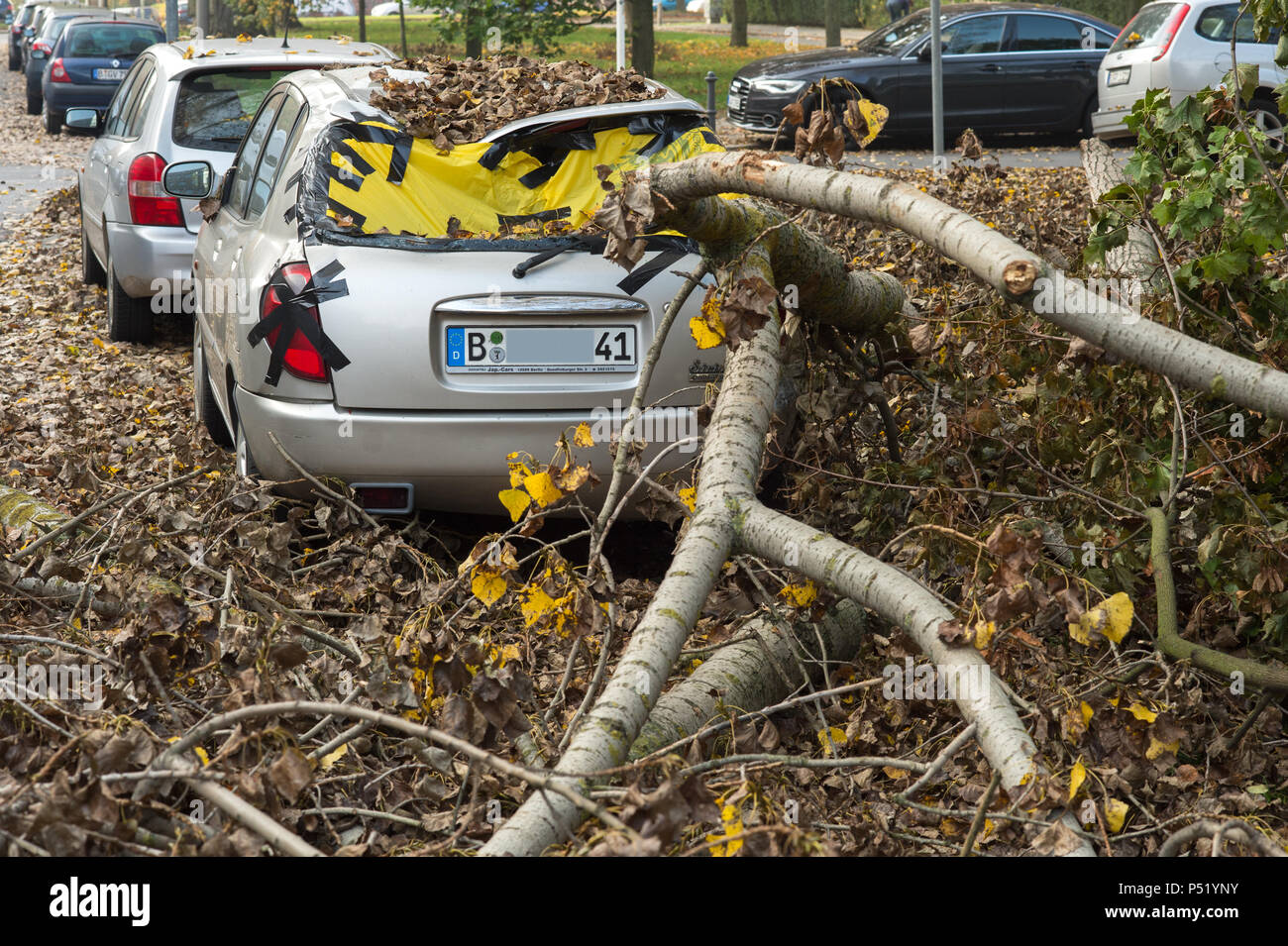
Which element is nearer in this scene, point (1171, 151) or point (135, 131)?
point (1171, 151)

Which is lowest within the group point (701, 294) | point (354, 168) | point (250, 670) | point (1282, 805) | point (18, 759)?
point (1282, 805)

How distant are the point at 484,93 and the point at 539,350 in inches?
55.4

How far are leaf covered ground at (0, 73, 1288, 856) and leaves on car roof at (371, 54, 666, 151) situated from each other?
144 centimetres

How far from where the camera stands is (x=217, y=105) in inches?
305

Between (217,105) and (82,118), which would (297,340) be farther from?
(82,118)

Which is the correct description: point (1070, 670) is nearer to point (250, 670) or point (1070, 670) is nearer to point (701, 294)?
point (701, 294)

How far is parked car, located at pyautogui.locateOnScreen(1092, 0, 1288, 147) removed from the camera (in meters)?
13.8

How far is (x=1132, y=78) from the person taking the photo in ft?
46.9

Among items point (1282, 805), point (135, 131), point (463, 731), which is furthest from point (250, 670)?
point (135, 131)

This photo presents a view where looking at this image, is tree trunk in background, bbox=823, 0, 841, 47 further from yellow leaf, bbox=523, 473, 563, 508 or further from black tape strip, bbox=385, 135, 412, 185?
yellow leaf, bbox=523, 473, 563, 508

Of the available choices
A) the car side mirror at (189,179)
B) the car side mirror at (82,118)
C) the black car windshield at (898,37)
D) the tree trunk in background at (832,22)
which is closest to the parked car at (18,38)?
the tree trunk in background at (832,22)

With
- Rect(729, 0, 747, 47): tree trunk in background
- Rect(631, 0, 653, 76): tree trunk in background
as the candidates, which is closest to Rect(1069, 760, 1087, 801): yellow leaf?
Rect(631, 0, 653, 76): tree trunk in background

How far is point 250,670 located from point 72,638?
0.90 m

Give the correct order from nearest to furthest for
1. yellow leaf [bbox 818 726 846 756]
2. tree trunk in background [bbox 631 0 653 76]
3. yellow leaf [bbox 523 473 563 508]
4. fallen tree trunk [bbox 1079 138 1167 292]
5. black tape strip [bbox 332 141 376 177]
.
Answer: yellow leaf [bbox 818 726 846 756] → yellow leaf [bbox 523 473 563 508] → fallen tree trunk [bbox 1079 138 1167 292] → black tape strip [bbox 332 141 376 177] → tree trunk in background [bbox 631 0 653 76]
